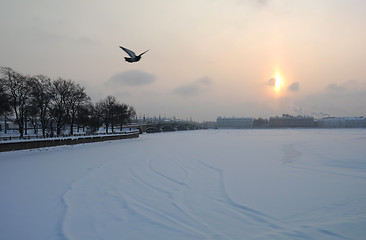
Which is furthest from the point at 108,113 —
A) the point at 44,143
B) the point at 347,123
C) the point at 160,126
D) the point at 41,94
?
the point at 347,123

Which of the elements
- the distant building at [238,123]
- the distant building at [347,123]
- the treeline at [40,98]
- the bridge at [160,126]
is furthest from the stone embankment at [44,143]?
the distant building at [347,123]

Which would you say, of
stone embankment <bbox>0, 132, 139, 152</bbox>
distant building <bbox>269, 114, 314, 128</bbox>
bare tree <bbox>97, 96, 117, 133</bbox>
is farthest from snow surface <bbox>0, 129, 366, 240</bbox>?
distant building <bbox>269, 114, 314, 128</bbox>

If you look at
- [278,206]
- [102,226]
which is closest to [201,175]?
[278,206]

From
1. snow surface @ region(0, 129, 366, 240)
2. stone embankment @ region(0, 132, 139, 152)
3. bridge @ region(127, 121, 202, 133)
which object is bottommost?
snow surface @ region(0, 129, 366, 240)

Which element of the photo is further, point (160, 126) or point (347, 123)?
point (347, 123)

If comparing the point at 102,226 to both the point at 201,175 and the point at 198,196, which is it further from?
the point at 201,175

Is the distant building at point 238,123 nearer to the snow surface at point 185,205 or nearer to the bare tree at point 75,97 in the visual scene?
the bare tree at point 75,97

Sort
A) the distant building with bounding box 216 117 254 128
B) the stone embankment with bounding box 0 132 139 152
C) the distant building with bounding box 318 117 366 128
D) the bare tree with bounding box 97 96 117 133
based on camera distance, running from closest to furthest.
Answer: the stone embankment with bounding box 0 132 139 152
the bare tree with bounding box 97 96 117 133
the distant building with bounding box 318 117 366 128
the distant building with bounding box 216 117 254 128

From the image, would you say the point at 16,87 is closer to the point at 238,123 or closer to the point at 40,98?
the point at 40,98

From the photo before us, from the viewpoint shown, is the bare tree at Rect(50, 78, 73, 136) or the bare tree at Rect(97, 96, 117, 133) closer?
the bare tree at Rect(50, 78, 73, 136)

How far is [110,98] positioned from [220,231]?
6360 cm

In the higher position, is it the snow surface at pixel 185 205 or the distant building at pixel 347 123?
the distant building at pixel 347 123

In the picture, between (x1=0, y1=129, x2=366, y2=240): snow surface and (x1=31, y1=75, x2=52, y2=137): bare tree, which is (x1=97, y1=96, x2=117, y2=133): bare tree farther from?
(x1=0, y1=129, x2=366, y2=240): snow surface

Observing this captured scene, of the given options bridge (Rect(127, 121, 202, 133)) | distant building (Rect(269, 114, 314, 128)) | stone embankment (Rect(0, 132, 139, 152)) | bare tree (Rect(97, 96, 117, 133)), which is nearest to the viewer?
stone embankment (Rect(0, 132, 139, 152))
